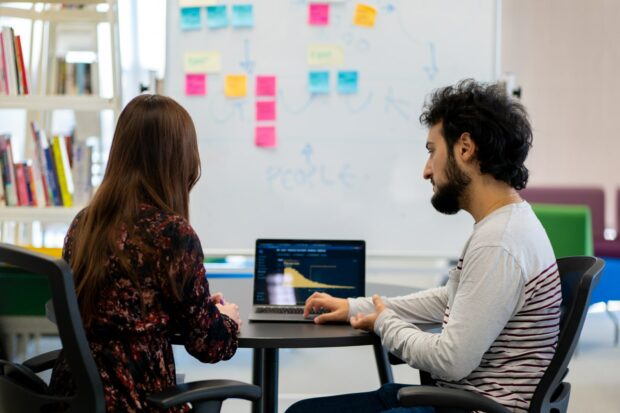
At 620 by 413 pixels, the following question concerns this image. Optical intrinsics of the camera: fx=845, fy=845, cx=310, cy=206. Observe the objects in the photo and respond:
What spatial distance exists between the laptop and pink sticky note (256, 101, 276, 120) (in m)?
1.70

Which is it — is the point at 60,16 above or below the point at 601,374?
above

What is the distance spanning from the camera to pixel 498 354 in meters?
1.63

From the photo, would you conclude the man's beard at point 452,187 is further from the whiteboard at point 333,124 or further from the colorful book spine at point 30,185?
the colorful book spine at point 30,185

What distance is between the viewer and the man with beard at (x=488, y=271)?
5.17 feet

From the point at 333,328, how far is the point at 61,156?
2.18 m

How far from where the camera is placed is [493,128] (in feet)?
5.57

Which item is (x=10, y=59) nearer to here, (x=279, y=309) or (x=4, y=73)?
(x=4, y=73)

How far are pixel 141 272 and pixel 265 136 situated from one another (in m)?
2.18

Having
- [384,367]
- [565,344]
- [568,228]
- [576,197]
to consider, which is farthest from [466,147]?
[576,197]

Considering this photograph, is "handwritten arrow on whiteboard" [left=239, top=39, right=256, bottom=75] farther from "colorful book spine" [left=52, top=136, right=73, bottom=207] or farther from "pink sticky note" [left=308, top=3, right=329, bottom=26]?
"colorful book spine" [left=52, top=136, right=73, bottom=207]

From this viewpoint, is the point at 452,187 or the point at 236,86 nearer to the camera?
the point at 452,187

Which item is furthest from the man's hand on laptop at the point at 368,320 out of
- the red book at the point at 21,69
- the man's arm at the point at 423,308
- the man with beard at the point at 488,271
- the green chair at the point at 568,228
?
the green chair at the point at 568,228

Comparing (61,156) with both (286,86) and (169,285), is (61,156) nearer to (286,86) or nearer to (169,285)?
(286,86)

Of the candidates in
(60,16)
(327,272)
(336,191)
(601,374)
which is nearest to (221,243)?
(336,191)
